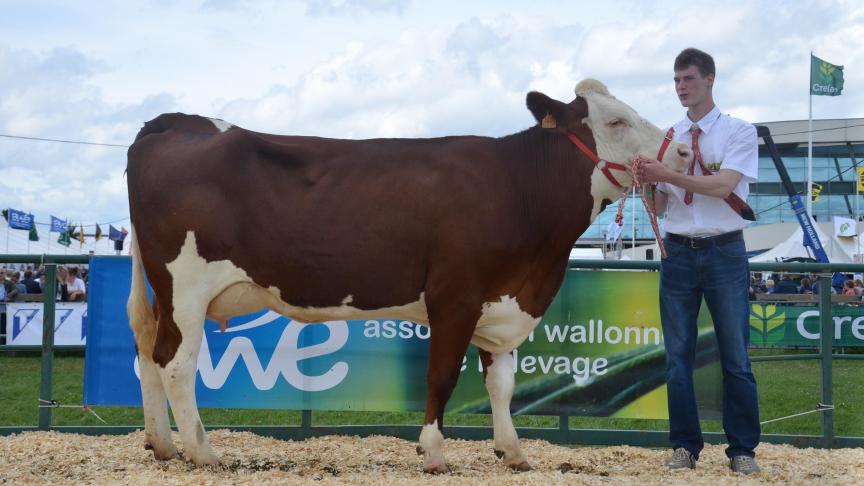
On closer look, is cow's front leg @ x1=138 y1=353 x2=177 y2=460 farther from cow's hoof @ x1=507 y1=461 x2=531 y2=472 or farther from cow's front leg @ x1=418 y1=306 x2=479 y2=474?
cow's hoof @ x1=507 y1=461 x2=531 y2=472

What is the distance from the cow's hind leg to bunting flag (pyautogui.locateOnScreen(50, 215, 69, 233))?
143 ft

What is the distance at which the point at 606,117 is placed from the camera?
5074 millimetres

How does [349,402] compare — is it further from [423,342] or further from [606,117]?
[606,117]

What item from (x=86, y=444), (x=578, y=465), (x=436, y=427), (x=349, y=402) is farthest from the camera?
(x=349, y=402)

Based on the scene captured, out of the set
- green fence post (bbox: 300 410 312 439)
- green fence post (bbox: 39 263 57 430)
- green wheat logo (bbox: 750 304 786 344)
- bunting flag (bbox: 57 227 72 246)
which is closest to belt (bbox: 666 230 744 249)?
green wheat logo (bbox: 750 304 786 344)

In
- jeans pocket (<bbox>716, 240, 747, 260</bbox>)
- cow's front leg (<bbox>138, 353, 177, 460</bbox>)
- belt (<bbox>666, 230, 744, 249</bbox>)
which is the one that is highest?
belt (<bbox>666, 230, 744, 249</bbox>)

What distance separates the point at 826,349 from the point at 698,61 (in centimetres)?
299

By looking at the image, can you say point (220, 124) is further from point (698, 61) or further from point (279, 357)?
point (698, 61)

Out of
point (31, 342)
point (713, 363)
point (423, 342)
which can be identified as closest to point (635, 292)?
point (713, 363)

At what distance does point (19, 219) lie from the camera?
1432 inches

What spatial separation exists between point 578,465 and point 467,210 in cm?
183

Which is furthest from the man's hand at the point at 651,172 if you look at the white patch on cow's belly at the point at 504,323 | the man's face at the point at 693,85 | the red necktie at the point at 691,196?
the white patch on cow's belly at the point at 504,323

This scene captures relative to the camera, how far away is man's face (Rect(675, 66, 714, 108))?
5.09 meters

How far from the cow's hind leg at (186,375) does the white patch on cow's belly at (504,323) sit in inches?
65.3
